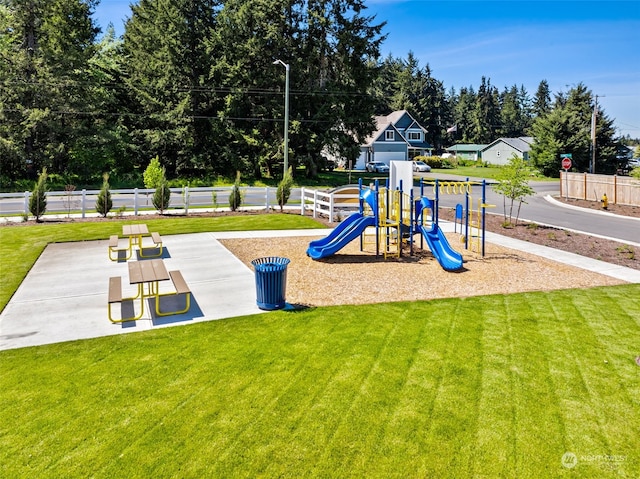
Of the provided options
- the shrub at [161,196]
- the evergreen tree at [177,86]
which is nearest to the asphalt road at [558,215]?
the shrub at [161,196]

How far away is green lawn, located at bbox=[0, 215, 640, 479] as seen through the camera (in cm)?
449

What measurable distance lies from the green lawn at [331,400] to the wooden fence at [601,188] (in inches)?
862

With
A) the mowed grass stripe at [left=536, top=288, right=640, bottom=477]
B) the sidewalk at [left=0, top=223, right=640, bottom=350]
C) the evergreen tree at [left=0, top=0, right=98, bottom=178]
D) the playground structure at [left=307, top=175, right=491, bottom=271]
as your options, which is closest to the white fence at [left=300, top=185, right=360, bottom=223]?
the playground structure at [left=307, top=175, right=491, bottom=271]

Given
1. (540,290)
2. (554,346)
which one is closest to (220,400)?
(554,346)

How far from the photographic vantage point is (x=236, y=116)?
38281 mm

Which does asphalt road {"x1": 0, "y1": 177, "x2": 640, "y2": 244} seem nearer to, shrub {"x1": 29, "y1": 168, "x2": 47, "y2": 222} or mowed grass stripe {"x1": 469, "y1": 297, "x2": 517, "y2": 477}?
shrub {"x1": 29, "y1": 168, "x2": 47, "y2": 222}

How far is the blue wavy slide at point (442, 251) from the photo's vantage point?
1205 cm

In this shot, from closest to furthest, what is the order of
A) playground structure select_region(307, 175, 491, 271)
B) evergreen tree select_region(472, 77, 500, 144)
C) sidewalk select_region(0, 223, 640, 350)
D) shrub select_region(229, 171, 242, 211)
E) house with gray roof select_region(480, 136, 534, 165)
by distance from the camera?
sidewalk select_region(0, 223, 640, 350), playground structure select_region(307, 175, 491, 271), shrub select_region(229, 171, 242, 211), house with gray roof select_region(480, 136, 534, 165), evergreen tree select_region(472, 77, 500, 144)

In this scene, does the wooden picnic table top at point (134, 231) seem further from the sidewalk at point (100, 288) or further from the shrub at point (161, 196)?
the shrub at point (161, 196)

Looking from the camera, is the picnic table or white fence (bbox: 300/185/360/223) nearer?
the picnic table

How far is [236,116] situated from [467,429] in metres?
36.4

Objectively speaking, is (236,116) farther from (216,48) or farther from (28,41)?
(28,41)

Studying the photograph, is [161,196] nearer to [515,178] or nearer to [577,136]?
[515,178]

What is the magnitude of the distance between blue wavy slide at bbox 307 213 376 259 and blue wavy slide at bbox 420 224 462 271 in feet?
5.47
